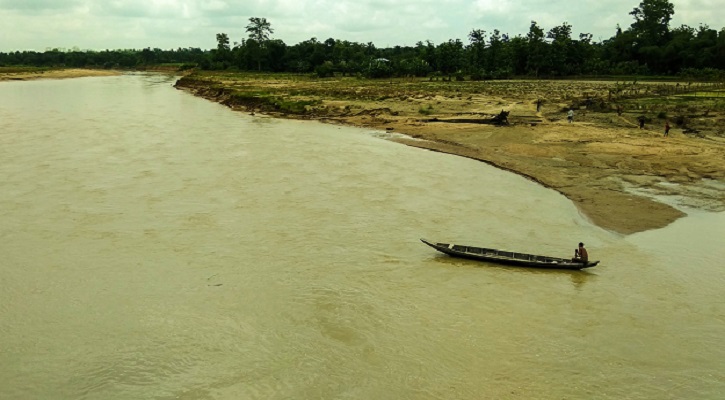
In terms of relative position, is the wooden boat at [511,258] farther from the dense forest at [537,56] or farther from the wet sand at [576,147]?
the dense forest at [537,56]

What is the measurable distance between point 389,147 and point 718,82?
165ft

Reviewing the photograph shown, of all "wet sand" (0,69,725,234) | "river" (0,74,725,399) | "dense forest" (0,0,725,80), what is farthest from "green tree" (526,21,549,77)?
"river" (0,74,725,399)

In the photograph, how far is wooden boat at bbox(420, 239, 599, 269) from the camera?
14.9m

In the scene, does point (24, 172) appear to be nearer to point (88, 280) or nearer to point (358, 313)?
point (88, 280)

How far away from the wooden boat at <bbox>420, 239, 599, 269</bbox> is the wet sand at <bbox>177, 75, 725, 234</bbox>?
4.76 meters

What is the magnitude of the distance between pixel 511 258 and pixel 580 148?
16.8 meters

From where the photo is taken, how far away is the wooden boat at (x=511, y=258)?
14.9 meters

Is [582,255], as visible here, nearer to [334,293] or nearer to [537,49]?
[334,293]

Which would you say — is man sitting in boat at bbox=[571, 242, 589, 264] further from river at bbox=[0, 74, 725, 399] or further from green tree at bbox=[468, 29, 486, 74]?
green tree at bbox=[468, 29, 486, 74]

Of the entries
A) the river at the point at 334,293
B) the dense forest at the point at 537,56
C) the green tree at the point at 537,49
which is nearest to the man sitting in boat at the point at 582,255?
the river at the point at 334,293

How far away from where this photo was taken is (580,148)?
29.3m

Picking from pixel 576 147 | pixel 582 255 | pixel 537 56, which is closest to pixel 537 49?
pixel 537 56

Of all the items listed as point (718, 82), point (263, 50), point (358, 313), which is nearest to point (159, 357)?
point (358, 313)

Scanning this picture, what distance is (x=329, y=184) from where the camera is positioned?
24.2 meters
